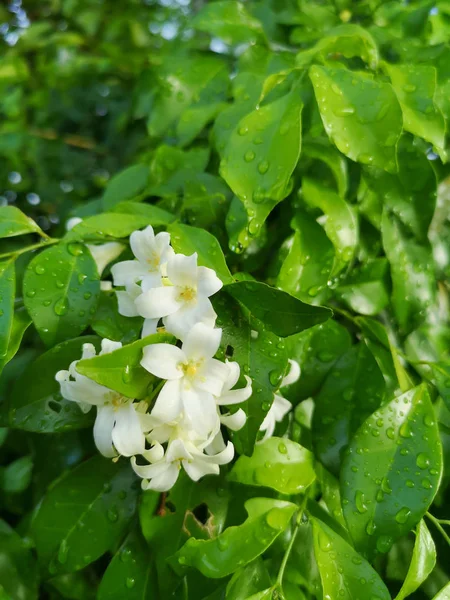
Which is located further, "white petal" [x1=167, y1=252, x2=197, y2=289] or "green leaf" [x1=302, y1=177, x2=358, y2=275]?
"green leaf" [x1=302, y1=177, x2=358, y2=275]

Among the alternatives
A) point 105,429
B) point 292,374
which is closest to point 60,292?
point 105,429

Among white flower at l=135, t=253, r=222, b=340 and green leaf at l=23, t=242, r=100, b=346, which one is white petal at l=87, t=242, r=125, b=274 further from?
white flower at l=135, t=253, r=222, b=340

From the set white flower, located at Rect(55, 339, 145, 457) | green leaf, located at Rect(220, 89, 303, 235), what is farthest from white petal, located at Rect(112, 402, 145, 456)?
green leaf, located at Rect(220, 89, 303, 235)

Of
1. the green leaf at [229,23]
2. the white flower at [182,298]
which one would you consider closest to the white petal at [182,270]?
the white flower at [182,298]

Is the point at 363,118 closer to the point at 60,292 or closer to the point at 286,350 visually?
the point at 286,350

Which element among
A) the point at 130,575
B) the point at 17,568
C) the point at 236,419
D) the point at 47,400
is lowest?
the point at 17,568

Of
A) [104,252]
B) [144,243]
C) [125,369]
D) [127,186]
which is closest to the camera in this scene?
[125,369]
